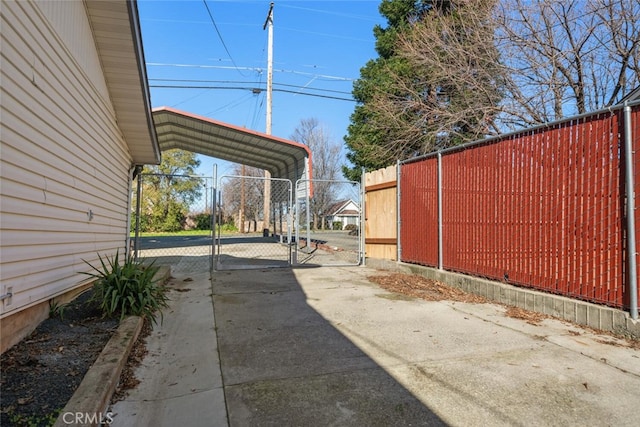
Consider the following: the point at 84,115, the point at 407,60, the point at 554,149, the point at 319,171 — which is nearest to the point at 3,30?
the point at 84,115

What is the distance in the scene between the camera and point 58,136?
159 inches

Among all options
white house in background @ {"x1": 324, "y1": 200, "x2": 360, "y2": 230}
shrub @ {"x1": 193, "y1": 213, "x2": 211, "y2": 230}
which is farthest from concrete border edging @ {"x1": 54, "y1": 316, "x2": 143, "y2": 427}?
white house in background @ {"x1": 324, "y1": 200, "x2": 360, "y2": 230}

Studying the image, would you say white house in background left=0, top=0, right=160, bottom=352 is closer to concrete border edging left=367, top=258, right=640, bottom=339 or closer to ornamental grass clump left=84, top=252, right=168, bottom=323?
ornamental grass clump left=84, top=252, right=168, bottom=323

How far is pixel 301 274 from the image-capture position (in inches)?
313

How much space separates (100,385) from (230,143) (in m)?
12.1

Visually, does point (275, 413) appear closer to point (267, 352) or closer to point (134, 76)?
point (267, 352)

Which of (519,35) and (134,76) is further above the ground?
(519,35)

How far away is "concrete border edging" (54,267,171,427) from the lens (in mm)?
2018

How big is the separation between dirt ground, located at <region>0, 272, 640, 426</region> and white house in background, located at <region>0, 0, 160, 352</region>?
0.19 metres

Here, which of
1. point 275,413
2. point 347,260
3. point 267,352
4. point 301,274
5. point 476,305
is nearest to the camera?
point 275,413

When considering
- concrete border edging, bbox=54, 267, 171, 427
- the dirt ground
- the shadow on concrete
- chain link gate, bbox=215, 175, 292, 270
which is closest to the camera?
concrete border edging, bbox=54, 267, 171, 427

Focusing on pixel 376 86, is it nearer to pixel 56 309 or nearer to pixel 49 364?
pixel 56 309

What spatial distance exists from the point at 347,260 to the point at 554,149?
6104 mm

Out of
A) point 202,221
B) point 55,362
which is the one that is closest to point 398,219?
point 55,362
